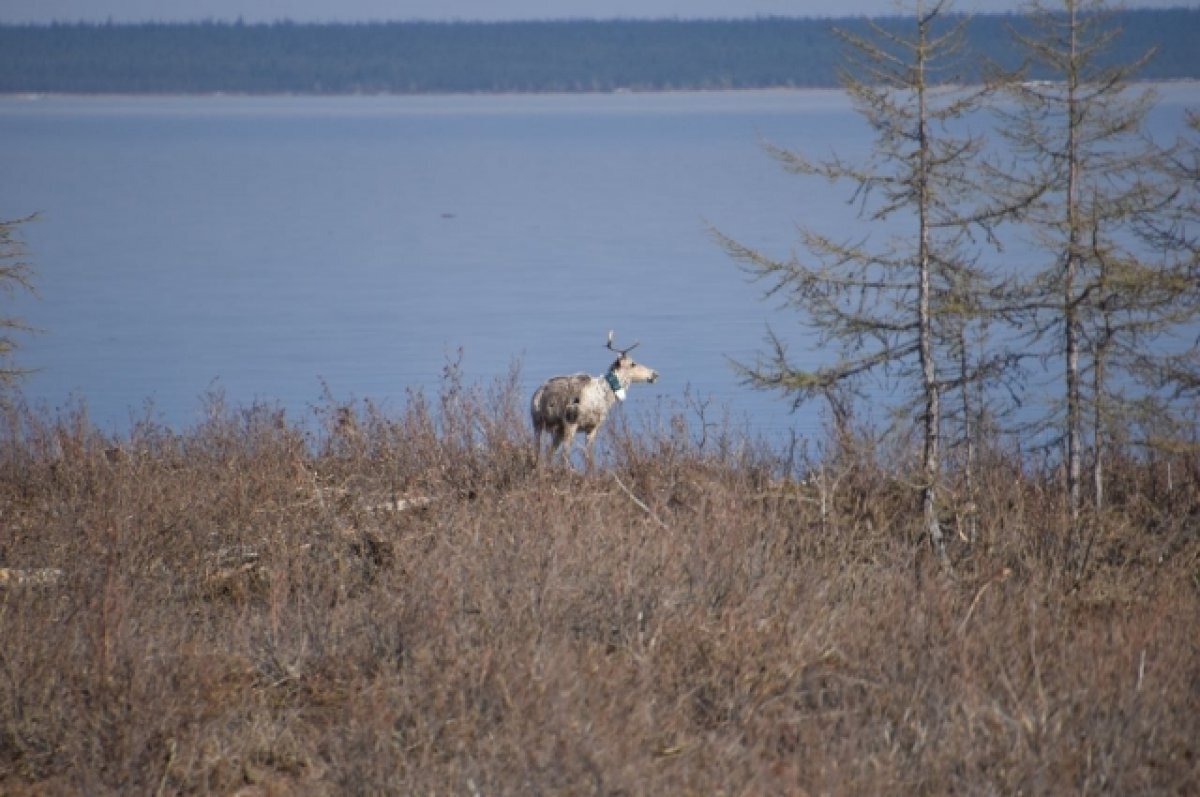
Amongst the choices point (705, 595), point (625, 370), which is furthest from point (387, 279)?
point (705, 595)

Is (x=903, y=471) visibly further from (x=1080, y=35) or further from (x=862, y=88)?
(x=1080, y=35)

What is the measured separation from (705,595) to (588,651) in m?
1.10

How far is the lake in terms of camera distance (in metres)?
37.2

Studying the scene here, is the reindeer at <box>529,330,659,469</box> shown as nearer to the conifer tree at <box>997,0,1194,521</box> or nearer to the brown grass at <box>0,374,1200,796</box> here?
the brown grass at <box>0,374,1200,796</box>

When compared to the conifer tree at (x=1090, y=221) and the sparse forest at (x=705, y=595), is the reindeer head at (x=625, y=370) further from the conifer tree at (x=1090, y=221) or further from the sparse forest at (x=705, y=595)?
the conifer tree at (x=1090, y=221)

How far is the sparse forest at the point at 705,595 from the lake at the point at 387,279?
2.89 metres

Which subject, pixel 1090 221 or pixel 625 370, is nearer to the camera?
pixel 1090 221

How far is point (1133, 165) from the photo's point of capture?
44.0 feet

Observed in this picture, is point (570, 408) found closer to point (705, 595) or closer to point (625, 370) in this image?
point (625, 370)

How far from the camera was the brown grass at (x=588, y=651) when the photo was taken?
724cm

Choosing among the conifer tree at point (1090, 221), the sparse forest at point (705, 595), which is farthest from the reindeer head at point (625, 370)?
the conifer tree at point (1090, 221)

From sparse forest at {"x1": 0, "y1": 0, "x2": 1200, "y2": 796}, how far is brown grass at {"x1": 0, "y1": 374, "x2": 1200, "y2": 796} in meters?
0.03

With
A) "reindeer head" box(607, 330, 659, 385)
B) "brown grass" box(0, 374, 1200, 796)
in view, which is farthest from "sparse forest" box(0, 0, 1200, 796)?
"reindeer head" box(607, 330, 659, 385)

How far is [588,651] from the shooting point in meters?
8.12
